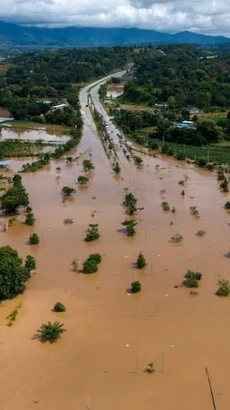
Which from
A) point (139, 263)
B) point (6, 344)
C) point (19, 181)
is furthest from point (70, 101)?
point (6, 344)

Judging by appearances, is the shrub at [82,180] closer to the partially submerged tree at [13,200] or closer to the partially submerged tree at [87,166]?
the partially submerged tree at [87,166]

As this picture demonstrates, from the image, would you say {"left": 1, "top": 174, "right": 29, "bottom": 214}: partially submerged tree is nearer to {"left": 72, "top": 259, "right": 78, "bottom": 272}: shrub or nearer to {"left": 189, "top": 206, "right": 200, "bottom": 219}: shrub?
{"left": 72, "top": 259, "right": 78, "bottom": 272}: shrub

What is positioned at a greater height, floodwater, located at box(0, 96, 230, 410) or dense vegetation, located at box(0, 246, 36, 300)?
dense vegetation, located at box(0, 246, 36, 300)

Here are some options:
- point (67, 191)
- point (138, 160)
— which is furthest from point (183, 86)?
point (67, 191)

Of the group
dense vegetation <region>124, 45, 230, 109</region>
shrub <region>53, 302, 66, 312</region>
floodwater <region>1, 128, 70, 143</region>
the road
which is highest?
dense vegetation <region>124, 45, 230, 109</region>

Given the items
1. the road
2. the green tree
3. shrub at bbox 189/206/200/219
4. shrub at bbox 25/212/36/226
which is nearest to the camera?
the green tree

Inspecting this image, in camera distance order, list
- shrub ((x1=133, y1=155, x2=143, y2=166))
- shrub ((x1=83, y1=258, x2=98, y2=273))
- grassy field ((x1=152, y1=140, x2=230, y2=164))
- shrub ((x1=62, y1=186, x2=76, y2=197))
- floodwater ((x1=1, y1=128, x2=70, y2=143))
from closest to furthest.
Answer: shrub ((x1=83, y1=258, x2=98, y2=273))
shrub ((x1=62, y1=186, x2=76, y2=197))
shrub ((x1=133, y1=155, x2=143, y2=166))
grassy field ((x1=152, y1=140, x2=230, y2=164))
floodwater ((x1=1, y1=128, x2=70, y2=143))

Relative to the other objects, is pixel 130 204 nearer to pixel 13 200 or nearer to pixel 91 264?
pixel 13 200

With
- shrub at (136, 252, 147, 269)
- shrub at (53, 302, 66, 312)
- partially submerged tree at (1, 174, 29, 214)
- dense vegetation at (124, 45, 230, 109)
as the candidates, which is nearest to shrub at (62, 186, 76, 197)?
partially submerged tree at (1, 174, 29, 214)
